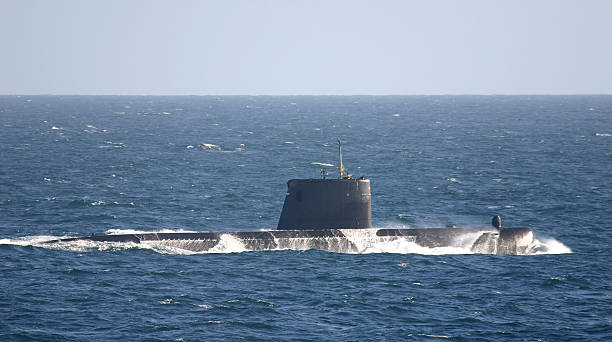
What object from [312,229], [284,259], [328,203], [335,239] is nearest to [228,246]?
[284,259]

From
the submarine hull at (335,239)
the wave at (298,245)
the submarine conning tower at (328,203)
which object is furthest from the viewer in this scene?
the submarine hull at (335,239)

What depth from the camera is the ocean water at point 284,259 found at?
93.5 ft

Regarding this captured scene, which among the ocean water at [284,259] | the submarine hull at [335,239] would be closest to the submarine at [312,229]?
the submarine hull at [335,239]

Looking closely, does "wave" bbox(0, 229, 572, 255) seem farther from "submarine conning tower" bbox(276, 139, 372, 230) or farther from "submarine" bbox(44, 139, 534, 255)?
"submarine conning tower" bbox(276, 139, 372, 230)

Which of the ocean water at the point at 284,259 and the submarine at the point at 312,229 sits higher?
the submarine at the point at 312,229

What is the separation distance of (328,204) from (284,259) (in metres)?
3.47

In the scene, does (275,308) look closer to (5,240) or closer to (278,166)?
(5,240)

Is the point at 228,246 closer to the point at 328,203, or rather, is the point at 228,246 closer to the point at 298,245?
the point at 298,245

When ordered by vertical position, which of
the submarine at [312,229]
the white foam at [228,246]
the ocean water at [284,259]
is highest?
the submarine at [312,229]

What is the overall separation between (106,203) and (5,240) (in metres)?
15.3

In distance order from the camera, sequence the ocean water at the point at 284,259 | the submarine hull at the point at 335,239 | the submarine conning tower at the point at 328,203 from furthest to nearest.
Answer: the submarine hull at the point at 335,239
the submarine conning tower at the point at 328,203
the ocean water at the point at 284,259

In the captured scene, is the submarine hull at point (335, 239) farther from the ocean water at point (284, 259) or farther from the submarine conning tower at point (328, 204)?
the ocean water at point (284, 259)

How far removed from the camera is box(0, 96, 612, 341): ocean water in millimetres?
28484

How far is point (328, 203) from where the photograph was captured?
39250 millimetres
